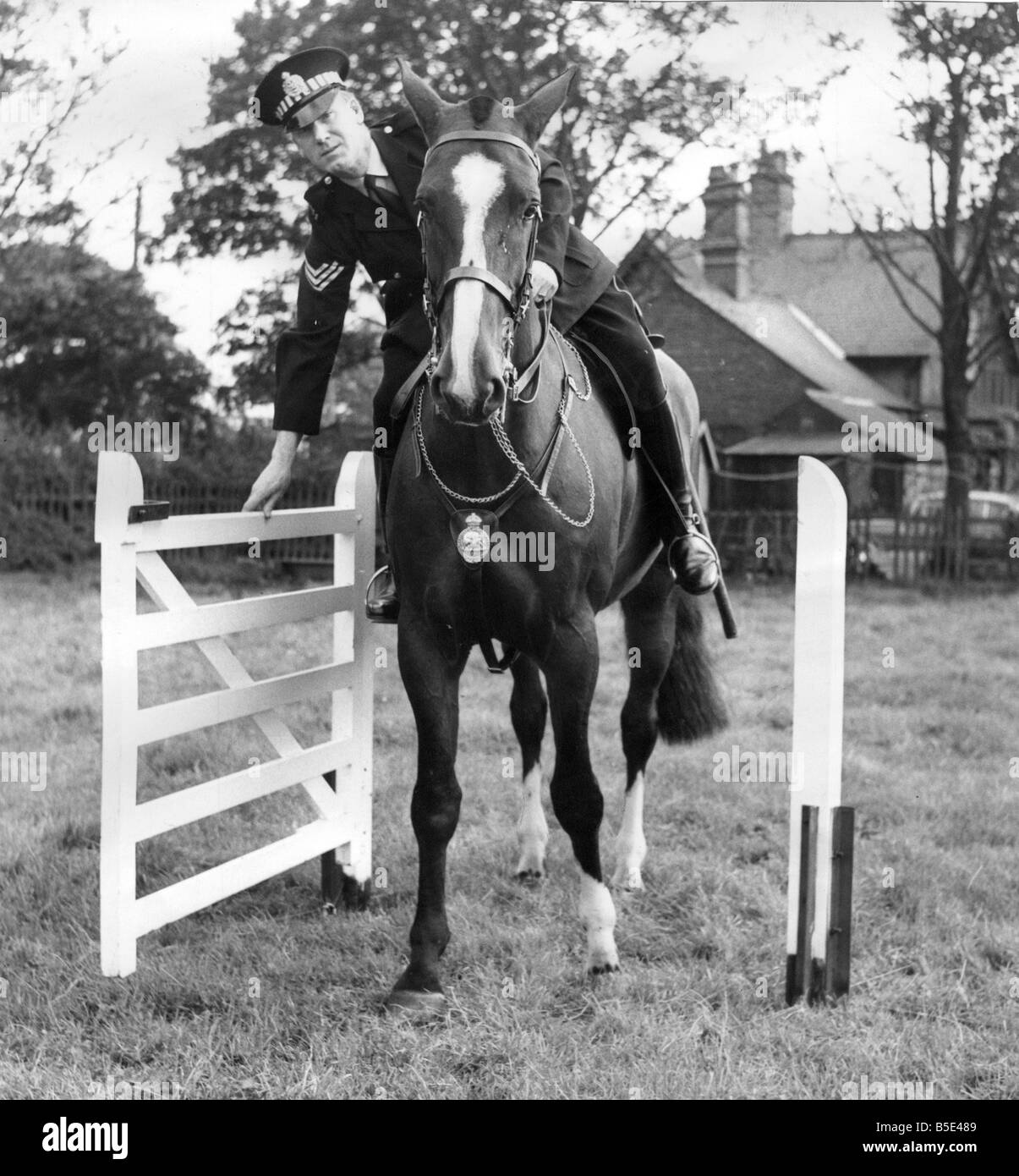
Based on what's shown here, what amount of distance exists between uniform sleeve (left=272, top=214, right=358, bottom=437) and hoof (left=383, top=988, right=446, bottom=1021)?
1957 millimetres

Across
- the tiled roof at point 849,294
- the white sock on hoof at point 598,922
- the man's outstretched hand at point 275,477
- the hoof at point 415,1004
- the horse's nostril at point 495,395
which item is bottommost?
the hoof at point 415,1004

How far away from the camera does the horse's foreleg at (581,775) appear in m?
3.77

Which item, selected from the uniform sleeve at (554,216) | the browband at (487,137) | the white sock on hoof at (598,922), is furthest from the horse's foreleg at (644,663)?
the browband at (487,137)

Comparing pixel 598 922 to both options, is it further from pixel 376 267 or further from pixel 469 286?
pixel 376 267

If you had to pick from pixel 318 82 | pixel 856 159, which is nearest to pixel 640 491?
pixel 318 82

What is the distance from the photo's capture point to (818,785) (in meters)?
3.79

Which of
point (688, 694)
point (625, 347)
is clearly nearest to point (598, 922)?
point (688, 694)

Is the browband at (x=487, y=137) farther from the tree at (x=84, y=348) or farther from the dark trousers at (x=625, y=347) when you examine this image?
the tree at (x=84, y=348)

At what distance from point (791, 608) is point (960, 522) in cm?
598

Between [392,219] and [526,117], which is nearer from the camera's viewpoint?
[526,117]

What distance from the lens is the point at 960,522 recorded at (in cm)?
1886

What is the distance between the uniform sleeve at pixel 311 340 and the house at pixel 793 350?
50.4ft

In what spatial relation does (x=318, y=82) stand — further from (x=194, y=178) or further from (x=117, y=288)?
(x=117, y=288)

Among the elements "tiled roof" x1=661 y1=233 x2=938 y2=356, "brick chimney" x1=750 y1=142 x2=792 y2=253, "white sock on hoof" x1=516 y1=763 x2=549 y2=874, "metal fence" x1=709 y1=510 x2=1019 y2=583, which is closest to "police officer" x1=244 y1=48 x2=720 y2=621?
"white sock on hoof" x1=516 y1=763 x2=549 y2=874
